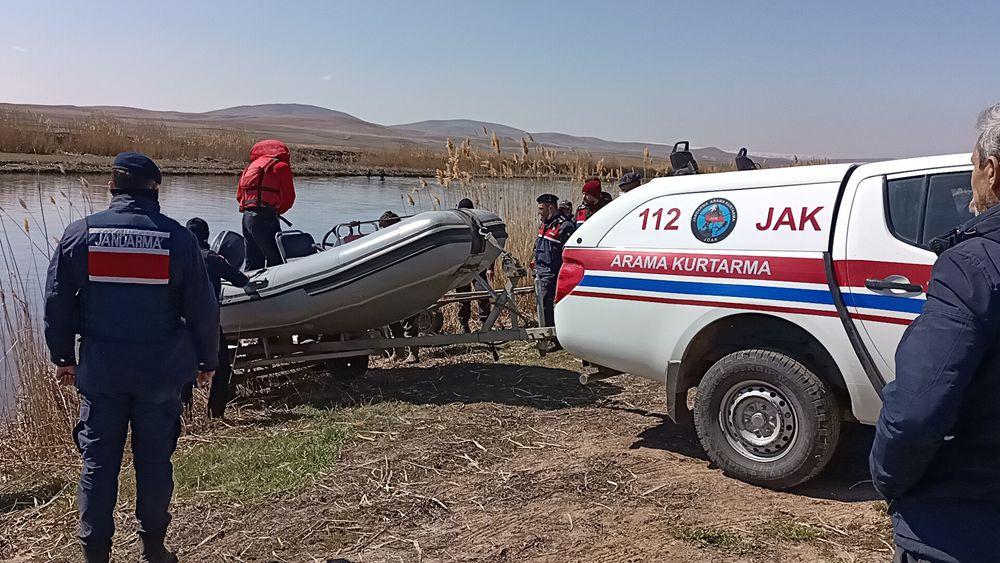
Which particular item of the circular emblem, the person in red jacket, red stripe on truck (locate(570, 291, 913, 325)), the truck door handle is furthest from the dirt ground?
the person in red jacket

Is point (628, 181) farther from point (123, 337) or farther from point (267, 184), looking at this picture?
point (123, 337)

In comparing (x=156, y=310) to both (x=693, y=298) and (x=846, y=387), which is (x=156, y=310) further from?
(x=846, y=387)

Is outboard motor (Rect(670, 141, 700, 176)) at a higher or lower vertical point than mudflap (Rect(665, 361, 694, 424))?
higher

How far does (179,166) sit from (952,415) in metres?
28.5

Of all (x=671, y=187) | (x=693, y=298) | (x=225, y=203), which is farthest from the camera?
(x=225, y=203)

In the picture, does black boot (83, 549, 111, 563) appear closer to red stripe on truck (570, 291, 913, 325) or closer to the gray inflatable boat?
red stripe on truck (570, 291, 913, 325)

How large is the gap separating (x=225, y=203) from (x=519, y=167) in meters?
9.91

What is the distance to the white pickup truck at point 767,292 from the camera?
3.93 metres

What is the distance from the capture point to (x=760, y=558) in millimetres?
3521

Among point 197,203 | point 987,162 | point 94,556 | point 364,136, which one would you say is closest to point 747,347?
point 987,162

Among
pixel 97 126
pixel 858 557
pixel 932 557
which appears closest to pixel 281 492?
pixel 858 557

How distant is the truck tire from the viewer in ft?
13.6

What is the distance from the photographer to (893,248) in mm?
3896

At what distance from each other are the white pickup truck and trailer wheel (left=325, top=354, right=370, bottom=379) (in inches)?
118
